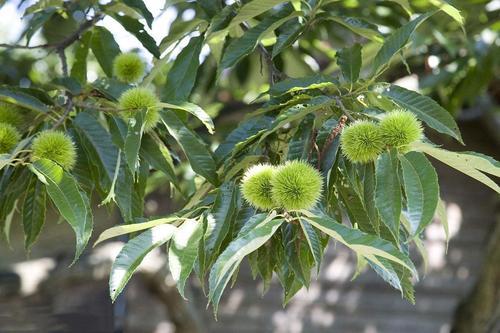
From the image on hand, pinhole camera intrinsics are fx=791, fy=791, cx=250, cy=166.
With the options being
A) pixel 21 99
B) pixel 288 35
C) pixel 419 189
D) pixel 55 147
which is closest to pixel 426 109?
pixel 419 189

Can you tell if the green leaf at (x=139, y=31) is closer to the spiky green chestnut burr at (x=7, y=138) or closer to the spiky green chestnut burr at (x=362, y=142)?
the spiky green chestnut burr at (x=7, y=138)

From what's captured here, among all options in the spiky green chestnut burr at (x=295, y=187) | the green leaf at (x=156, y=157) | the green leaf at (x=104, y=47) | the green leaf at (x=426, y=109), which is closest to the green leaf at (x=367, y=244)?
the spiky green chestnut burr at (x=295, y=187)

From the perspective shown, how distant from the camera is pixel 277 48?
1.33 m

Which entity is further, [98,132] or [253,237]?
[98,132]

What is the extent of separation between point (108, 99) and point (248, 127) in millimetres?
242

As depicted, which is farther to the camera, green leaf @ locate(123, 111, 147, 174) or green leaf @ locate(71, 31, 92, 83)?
green leaf @ locate(71, 31, 92, 83)

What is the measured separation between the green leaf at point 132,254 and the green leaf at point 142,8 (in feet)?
1.80

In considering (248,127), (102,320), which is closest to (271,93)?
(248,127)

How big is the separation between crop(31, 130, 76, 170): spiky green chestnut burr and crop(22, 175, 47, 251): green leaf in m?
0.10

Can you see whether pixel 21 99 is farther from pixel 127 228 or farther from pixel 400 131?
pixel 400 131

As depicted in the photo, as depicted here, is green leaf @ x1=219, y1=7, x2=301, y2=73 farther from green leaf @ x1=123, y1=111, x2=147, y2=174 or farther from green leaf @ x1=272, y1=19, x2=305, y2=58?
green leaf @ x1=123, y1=111, x2=147, y2=174

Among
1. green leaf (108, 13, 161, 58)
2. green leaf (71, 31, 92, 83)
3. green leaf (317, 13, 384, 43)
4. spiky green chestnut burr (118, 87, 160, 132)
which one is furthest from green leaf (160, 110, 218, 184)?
green leaf (71, 31, 92, 83)

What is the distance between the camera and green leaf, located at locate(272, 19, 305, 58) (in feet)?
A: 4.39

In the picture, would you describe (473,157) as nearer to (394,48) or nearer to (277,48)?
(394,48)
